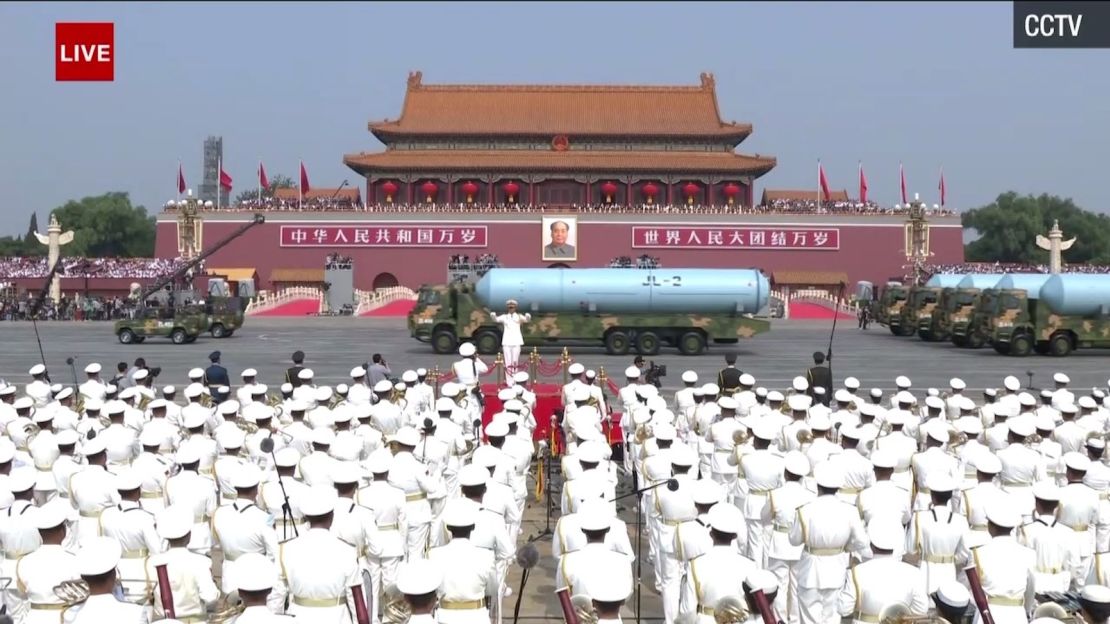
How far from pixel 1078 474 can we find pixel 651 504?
3369mm

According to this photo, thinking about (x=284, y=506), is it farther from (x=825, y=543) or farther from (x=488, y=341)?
(x=488, y=341)

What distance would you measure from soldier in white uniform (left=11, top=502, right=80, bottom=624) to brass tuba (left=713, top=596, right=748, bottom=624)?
3567 mm

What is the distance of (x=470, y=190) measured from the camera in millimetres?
58969

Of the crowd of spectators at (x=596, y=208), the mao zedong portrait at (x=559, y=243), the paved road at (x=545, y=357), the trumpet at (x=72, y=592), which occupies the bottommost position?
the paved road at (x=545, y=357)

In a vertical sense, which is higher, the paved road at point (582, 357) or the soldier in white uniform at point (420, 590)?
the soldier in white uniform at point (420, 590)

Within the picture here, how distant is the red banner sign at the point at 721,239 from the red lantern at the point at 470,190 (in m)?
9.59

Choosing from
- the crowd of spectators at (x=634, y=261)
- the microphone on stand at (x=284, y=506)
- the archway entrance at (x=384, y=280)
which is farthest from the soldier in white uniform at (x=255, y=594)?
the archway entrance at (x=384, y=280)

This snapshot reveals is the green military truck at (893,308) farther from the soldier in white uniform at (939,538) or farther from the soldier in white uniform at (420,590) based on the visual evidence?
the soldier in white uniform at (420,590)

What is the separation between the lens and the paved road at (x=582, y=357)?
2534cm

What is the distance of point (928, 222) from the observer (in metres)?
56.4

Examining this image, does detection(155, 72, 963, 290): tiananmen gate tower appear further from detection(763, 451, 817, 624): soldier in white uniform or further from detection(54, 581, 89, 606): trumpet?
detection(54, 581, 89, 606): trumpet

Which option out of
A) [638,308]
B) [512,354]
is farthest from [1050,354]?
[512,354]

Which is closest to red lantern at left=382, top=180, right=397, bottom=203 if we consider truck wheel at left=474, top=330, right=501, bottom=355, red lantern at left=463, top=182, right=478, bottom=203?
red lantern at left=463, top=182, right=478, bottom=203

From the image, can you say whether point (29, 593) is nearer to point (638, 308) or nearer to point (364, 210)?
point (638, 308)
